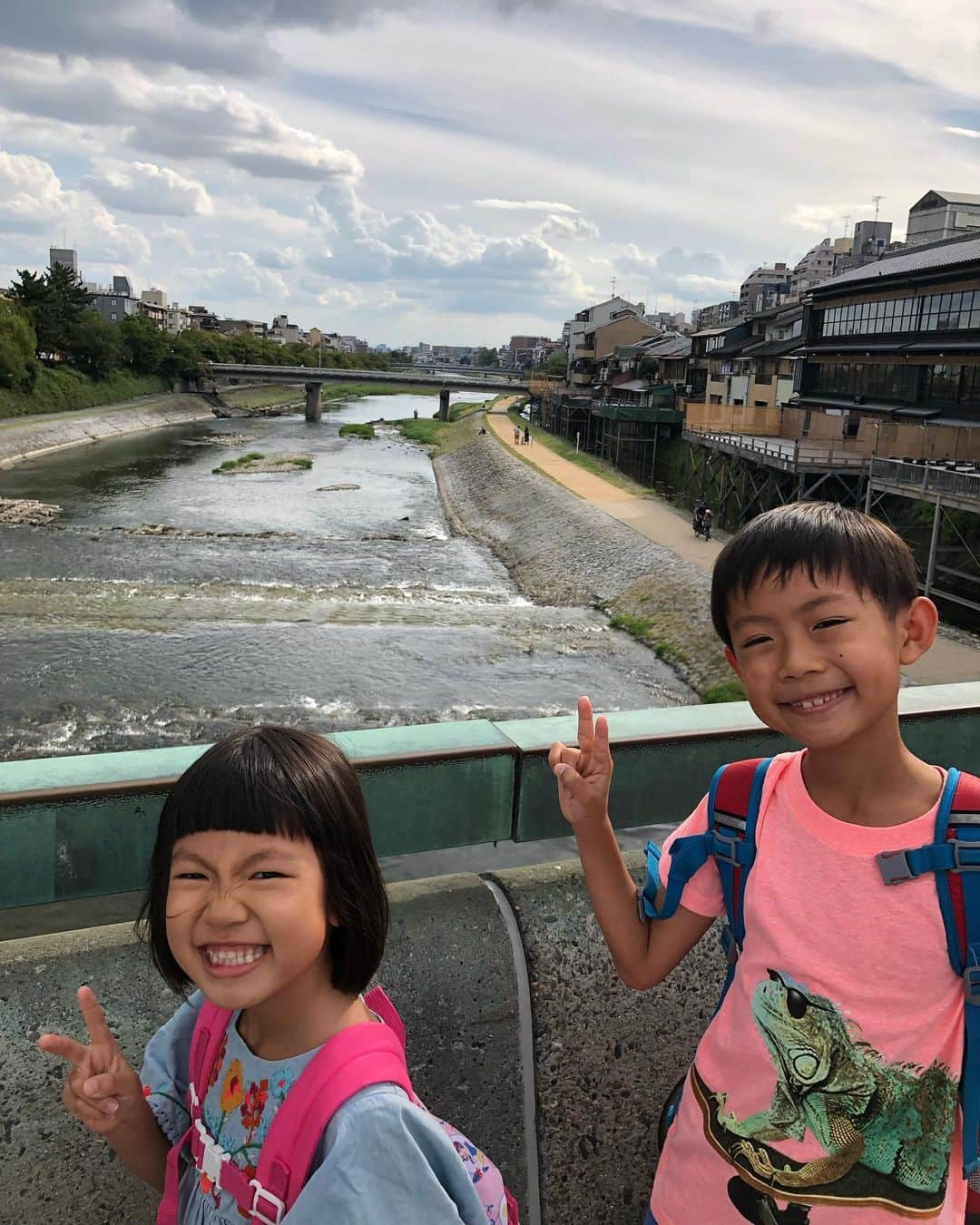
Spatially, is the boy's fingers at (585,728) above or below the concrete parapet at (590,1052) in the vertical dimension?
above

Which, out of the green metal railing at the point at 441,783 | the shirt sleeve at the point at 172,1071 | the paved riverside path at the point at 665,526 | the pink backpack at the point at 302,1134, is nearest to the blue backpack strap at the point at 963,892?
the pink backpack at the point at 302,1134

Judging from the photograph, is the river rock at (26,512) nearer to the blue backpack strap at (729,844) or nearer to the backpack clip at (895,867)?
the blue backpack strap at (729,844)

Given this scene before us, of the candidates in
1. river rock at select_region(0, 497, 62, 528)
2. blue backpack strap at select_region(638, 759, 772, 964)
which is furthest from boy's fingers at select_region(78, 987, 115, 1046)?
river rock at select_region(0, 497, 62, 528)

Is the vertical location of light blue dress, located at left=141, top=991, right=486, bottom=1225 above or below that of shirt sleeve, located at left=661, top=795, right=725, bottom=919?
below

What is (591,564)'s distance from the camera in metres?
25.9

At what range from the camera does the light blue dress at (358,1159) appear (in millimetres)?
1232

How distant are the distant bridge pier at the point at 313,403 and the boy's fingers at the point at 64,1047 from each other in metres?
81.3

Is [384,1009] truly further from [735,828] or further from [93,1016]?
[735,828]

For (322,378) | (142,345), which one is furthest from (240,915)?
(322,378)

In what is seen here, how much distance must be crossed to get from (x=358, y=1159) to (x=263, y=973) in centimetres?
28

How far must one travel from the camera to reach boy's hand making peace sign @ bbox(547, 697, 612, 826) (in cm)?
163

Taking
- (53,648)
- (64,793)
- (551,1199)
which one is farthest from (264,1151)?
(53,648)

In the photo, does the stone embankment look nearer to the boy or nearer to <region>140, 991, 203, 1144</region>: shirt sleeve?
the boy

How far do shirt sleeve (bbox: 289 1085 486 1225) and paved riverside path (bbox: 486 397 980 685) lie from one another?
844cm
